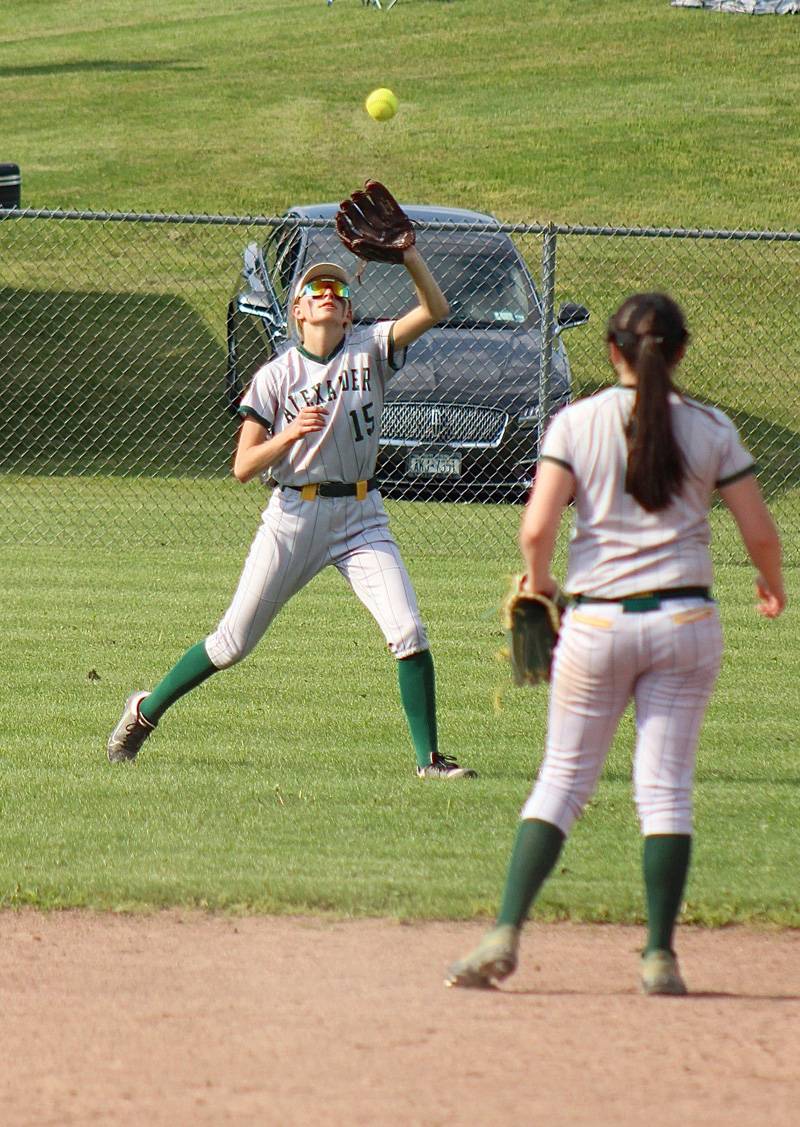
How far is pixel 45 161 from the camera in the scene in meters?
29.8

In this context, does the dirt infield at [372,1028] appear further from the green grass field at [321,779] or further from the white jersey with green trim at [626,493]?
the white jersey with green trim at [626,493]

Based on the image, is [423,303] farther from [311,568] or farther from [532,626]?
[532,626]

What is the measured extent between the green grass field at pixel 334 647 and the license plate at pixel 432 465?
0.41 m

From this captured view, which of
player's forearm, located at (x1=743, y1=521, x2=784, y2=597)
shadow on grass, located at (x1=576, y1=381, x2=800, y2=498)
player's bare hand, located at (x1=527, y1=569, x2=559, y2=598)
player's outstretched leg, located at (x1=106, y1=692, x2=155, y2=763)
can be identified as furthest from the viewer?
shadow on grass, located at (x1=576, y1=381, x2=800, y2=498)

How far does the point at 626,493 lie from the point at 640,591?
24 cm

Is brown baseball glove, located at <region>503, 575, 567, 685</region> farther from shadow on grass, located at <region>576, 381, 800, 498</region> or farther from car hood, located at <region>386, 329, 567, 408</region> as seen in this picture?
Result: shadow on grass, located at <region>576, 381, 800, 498</region>

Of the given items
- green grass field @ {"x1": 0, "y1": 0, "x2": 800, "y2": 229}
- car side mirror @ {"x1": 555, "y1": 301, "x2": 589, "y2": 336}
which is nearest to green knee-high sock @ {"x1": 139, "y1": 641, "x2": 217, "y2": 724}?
car side mirror @ {"x1": 555, "y1": 301, "x2": 589, "y2": 336}

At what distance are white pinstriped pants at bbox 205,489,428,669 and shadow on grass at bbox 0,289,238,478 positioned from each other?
721 cm

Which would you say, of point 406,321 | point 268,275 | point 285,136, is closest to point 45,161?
point 285,136

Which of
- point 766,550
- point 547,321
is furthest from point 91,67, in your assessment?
point 766,550

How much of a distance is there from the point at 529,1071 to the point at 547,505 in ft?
4.23

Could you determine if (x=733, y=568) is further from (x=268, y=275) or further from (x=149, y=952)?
(x=149, y=952)

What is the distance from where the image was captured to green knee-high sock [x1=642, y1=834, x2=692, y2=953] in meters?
4.23

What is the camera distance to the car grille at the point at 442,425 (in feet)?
38.4
